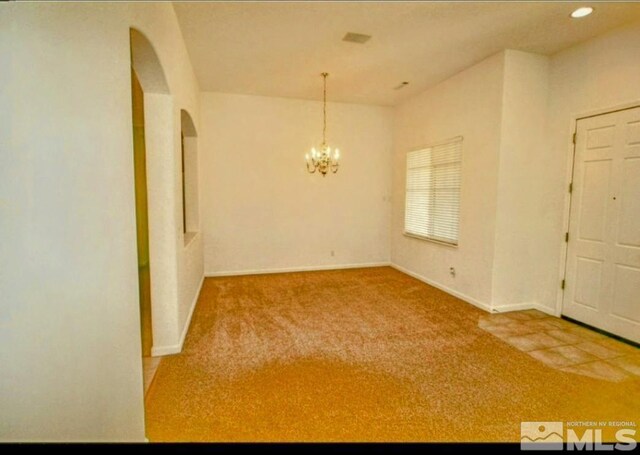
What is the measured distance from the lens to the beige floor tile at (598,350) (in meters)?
2.98

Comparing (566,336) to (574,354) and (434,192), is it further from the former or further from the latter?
(434,192)

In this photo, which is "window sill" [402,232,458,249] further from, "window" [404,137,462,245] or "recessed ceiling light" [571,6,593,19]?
"recessed ceiling light" [571,6,593,19]

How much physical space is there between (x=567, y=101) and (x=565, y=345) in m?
2.68

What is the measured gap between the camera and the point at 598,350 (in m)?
3.08

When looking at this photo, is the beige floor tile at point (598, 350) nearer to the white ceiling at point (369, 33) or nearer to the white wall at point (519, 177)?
the white wall at point (519, 177)

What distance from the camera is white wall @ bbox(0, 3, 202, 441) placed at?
3.68ft

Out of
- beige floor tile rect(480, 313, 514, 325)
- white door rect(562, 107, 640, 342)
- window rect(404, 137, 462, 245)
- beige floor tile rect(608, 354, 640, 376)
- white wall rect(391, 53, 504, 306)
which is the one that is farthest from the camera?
window rect(404, 137, 462, 245)

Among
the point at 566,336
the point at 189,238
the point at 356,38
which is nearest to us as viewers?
the point at 566,336

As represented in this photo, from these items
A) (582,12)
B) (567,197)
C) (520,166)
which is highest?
(582,12)

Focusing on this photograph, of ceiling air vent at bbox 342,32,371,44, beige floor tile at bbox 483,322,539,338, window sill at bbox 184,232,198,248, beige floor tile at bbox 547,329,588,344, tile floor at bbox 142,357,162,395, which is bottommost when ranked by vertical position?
tile floor at bbox 142,357,162,395

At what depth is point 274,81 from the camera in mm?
4902

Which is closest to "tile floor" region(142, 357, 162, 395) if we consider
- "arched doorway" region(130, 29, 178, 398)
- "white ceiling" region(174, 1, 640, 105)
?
"arched doorway" region(130, 29, 178, 398)
